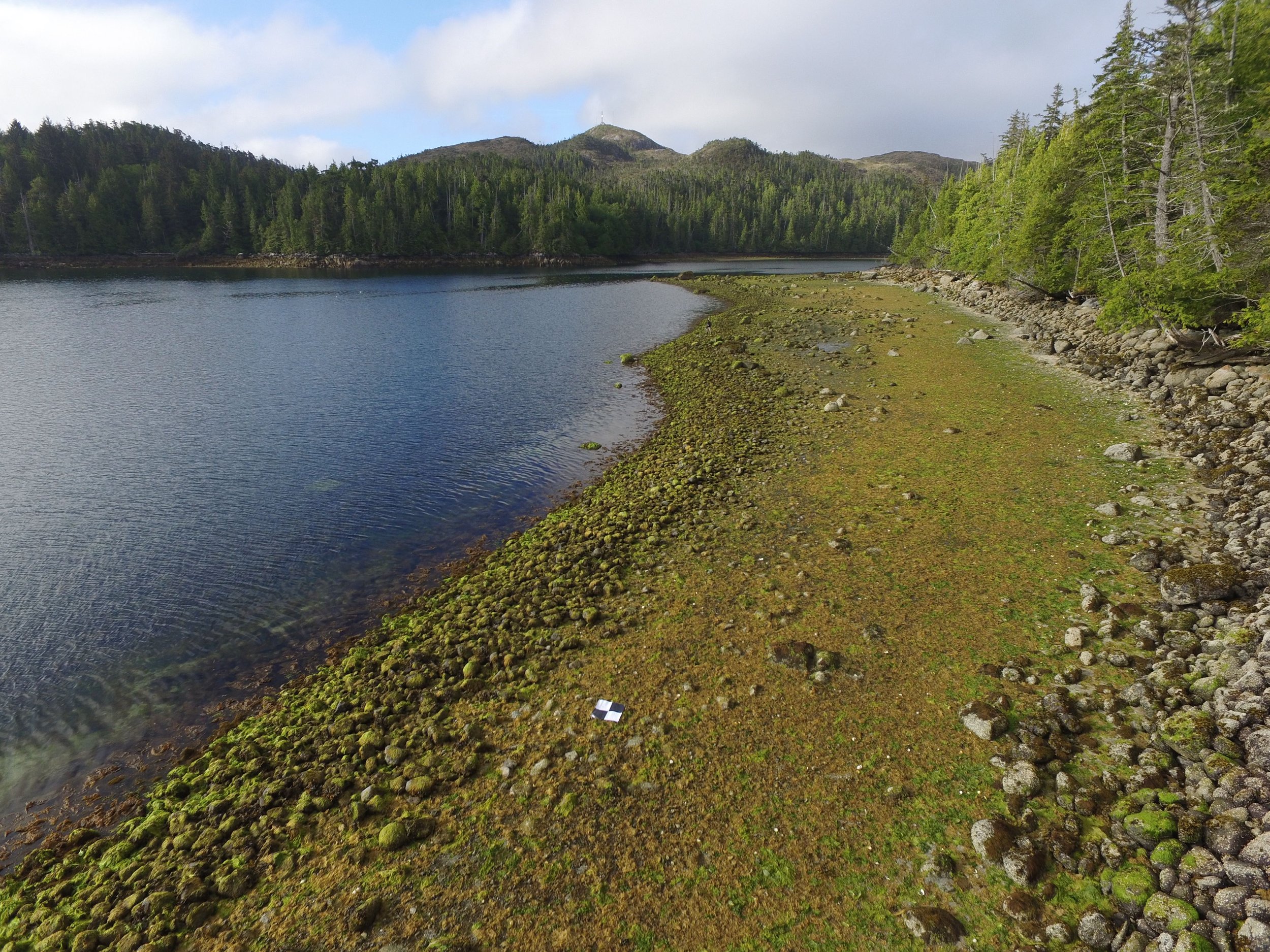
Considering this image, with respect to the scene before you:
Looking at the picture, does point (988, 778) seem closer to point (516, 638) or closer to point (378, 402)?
point (516, 638)

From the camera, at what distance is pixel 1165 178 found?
106ft

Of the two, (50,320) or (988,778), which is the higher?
(50,320)

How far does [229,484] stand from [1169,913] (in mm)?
29397

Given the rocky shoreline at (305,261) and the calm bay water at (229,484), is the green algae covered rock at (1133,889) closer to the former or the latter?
the calm bay water at (229,484)

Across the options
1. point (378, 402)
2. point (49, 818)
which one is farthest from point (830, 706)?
point (378, 402)

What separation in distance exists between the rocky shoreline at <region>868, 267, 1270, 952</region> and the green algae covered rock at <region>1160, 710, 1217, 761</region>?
0.7 inches

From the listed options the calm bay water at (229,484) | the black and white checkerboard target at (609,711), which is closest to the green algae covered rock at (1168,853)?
the black and white checkerboard target at (609,711)

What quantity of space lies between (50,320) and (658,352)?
71556mm

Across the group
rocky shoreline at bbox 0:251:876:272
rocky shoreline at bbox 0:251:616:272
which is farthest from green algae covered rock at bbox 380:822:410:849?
rocky shoreline at bbox 0:251:616:272

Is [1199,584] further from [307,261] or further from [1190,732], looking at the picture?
[307,261]

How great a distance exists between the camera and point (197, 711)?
41.5ft

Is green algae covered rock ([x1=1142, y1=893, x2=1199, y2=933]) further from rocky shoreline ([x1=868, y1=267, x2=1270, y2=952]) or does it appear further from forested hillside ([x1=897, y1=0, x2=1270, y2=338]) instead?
forested hillside ([x1=897, y1=0, x2=1270, y2=338])

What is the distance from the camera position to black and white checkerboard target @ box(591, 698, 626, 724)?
10.9m

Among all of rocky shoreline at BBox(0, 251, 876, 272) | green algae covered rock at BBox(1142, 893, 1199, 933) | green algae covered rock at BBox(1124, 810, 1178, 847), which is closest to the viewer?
green algae covered rock at BBox(1142, 893, 1199, 933)
